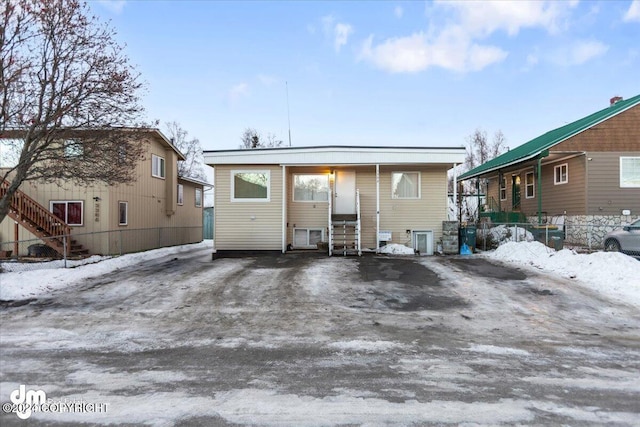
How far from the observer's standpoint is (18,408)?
11.1 ft

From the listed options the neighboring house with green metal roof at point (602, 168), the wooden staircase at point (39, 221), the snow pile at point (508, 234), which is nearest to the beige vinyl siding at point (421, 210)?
the snow pile at point (508, 234)

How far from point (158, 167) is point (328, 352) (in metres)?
17.9

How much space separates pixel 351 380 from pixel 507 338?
2.69 meters

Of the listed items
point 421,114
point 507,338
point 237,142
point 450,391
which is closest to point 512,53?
point 421,114

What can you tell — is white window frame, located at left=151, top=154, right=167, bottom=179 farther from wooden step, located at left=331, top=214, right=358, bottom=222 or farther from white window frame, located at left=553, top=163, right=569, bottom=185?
white window frame, located at left=553, top=163, right=569, bottom=185

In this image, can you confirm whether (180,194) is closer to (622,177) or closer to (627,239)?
(627,239)

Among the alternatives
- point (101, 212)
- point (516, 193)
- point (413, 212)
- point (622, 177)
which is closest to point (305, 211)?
point (413, 212)

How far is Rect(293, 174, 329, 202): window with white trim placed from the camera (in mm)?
14648

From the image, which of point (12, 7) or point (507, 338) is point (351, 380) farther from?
point (12, 7)

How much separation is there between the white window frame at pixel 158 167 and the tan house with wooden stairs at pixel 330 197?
6.80 m

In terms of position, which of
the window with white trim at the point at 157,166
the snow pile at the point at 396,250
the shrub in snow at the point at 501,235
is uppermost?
the window with white trim at the point at 157,166

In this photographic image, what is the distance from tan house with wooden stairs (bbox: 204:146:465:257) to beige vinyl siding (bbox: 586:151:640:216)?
6371mm

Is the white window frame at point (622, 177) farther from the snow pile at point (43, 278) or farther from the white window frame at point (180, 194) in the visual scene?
the white window frame at point (180, 194)

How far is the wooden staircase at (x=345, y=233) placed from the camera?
13.4m
